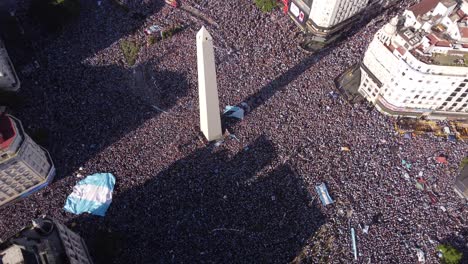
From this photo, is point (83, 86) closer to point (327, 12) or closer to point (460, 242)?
point (327, 12)

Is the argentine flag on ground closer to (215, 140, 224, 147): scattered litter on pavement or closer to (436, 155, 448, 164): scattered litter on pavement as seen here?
(215, 140, 224, 147): scattered litter on pavement

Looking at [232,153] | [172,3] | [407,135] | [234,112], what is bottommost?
[232,153]

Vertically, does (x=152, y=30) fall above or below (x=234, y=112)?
above

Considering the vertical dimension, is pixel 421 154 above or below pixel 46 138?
above

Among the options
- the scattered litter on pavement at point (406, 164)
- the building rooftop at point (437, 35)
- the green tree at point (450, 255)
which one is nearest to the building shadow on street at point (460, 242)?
the green tree at point (450, 255)

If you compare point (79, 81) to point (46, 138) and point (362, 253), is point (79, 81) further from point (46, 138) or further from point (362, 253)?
point (362, 253)

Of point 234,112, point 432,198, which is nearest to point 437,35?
point 432,198

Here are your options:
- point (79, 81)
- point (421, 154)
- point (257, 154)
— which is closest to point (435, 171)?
point (421, 154)
